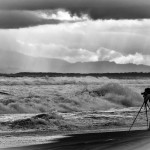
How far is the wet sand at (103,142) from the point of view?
1395 cm

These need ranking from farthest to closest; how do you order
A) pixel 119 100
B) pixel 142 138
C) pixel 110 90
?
1. pixel 110 90
2. pixel 119 100
3. pixel 142 138

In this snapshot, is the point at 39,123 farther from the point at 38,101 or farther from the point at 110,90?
the point at 110,90

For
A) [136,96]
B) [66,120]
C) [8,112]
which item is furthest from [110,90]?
[66,120]

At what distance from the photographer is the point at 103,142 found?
15188mm

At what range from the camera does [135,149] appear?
44.0 ft

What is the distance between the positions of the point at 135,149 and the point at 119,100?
25147mm

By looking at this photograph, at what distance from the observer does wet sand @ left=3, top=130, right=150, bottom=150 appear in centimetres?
1395

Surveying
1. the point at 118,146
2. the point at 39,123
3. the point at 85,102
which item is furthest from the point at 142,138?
the point at 85,102

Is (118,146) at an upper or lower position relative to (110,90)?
lower

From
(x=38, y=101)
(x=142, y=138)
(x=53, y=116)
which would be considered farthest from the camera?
(x=38, y=101)

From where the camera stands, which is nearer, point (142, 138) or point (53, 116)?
point (142, 138)

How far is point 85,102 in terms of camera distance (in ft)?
116

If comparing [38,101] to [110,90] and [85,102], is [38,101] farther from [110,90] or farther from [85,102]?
[110,90]

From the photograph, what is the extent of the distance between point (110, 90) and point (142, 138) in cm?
2786
